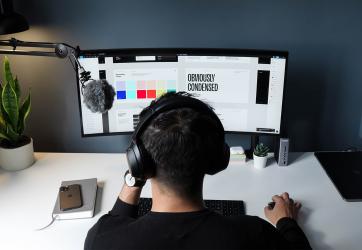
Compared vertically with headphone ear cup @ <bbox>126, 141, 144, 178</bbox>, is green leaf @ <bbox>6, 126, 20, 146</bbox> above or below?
below

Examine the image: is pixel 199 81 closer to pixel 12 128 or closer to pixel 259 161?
pixel 259 161

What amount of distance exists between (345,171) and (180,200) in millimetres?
977

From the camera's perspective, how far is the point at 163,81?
175 cm

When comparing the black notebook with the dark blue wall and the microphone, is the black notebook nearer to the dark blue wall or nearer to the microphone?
the dark blue wall

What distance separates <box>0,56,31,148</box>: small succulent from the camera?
67.2 inches

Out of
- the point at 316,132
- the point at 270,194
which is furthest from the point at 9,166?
the point at 316,132

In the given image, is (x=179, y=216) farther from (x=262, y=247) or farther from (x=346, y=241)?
(x=346, y=241)

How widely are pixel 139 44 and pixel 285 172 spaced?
2.61 ft

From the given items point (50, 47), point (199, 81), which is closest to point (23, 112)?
point (50, 47)

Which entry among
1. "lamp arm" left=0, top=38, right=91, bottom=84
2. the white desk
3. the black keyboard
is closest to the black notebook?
the white desk

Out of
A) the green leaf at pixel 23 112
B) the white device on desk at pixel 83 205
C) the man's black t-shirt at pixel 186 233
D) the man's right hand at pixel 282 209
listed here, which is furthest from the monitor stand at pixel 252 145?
the green leaf at pixel 23 112

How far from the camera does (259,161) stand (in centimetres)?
178

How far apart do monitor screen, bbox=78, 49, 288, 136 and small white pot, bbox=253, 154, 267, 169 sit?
0.34 feet

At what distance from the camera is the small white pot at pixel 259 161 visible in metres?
1.77
